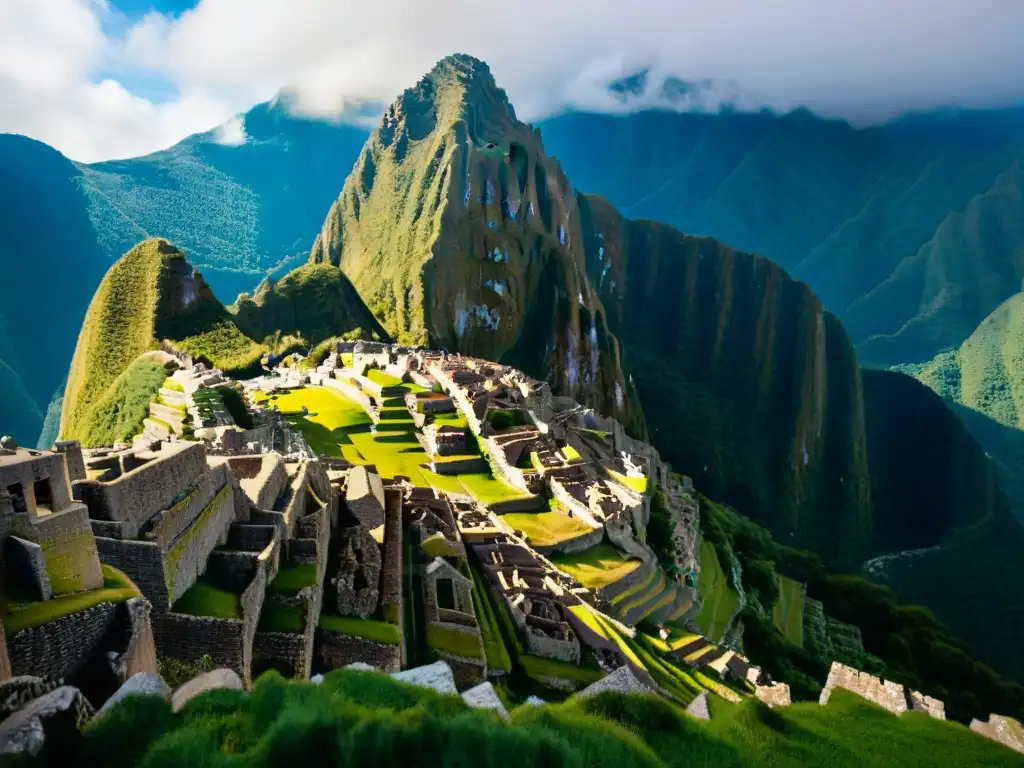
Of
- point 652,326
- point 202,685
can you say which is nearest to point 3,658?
point 202,685

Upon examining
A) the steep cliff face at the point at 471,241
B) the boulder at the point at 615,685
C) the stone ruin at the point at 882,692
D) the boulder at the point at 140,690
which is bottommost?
the stone ruin at the point at 882,692

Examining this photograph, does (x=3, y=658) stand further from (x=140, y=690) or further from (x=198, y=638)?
(x=198, y=638)

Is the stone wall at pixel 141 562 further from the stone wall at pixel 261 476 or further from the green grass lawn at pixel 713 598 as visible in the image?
the green grass lawn at pixel 713 598

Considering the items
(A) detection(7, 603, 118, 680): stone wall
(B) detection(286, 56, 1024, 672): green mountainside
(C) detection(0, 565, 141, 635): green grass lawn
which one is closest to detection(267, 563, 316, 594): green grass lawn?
(C) detection(0, 565, 141, 635): green grass lawn

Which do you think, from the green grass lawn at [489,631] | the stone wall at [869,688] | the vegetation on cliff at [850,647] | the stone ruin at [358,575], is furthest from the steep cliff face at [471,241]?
the stone wall at [869,688]

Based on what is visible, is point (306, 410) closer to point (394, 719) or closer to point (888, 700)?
point (888, 700)

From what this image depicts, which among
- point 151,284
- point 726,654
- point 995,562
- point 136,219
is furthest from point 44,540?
point 136,219

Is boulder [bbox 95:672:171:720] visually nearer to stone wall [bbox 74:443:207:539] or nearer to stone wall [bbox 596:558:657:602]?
stone wall [bbox 74:443:207:539]
